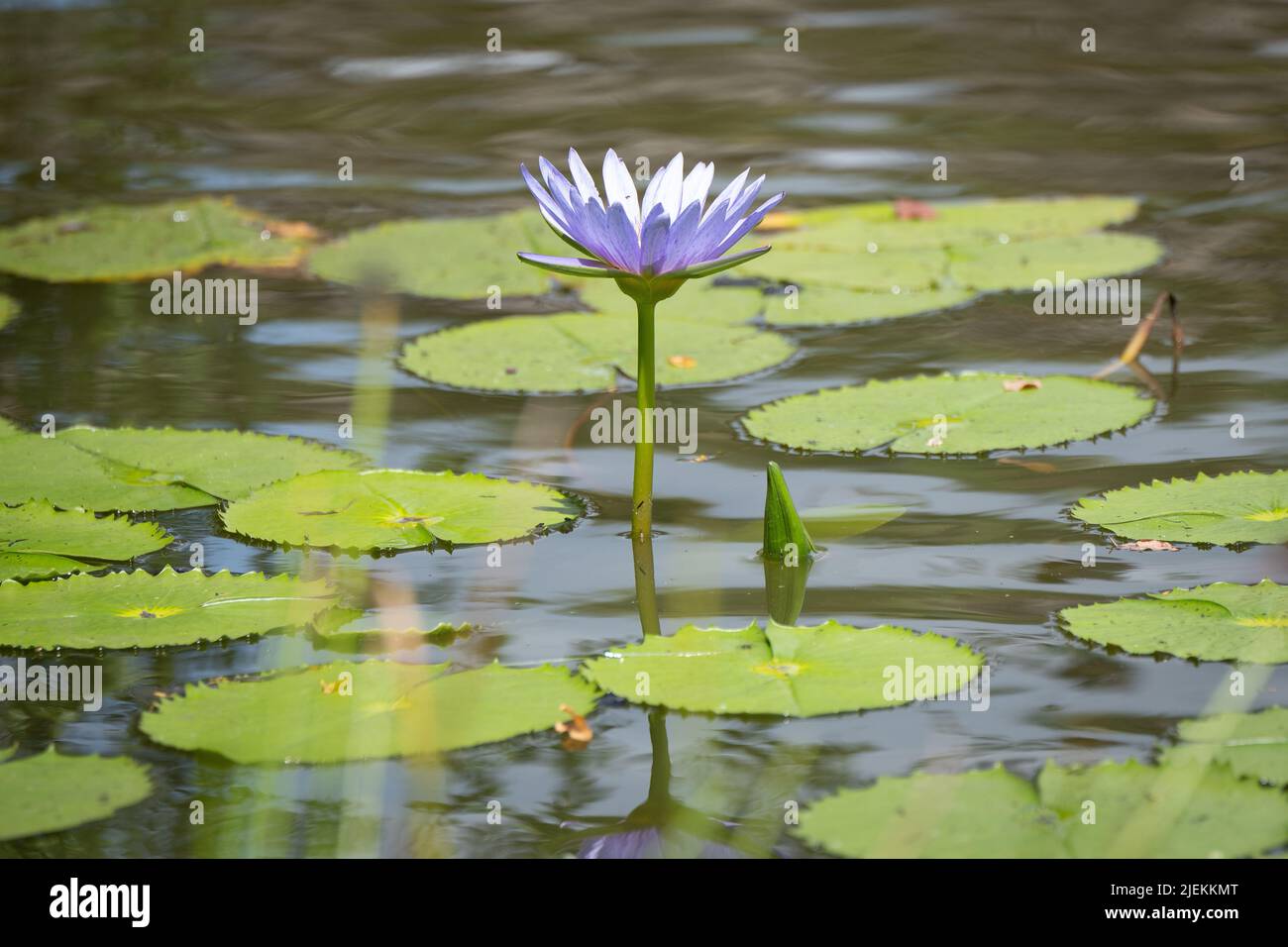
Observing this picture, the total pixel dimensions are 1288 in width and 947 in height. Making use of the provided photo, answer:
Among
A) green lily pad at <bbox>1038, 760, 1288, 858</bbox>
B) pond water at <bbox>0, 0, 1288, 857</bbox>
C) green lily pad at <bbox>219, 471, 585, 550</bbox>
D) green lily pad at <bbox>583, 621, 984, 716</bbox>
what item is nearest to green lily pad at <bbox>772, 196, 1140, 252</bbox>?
pond water at <bbox>0, 0, 1288, 857</bbox>

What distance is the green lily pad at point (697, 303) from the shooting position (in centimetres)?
374

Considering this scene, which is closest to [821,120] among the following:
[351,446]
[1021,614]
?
[351,446]

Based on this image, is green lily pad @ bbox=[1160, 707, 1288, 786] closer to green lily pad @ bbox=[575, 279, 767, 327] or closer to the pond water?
the pond water

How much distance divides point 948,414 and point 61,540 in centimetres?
162

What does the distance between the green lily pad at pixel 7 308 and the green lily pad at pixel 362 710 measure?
2.15 meters

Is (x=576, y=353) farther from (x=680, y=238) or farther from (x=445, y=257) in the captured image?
(x=680, y=238)

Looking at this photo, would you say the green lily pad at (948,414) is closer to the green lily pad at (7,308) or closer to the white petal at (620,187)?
the white petal at (620,187)

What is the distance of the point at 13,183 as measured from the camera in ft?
17.4

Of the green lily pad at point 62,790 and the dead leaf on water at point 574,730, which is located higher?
the dead leaf on water at point 574,730

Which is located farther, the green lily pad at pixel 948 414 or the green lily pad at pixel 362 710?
the green lily pad at pixel 948 414

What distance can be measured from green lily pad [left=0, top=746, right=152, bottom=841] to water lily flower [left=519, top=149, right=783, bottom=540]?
89 centimetres

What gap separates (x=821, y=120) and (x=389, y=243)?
2284 mm

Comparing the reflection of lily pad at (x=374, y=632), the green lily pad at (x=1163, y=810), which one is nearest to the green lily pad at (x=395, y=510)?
the reflection of lily pad at (x=374, y=632)

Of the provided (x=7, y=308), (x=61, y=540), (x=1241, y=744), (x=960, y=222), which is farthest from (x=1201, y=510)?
(x=7, y=308)
